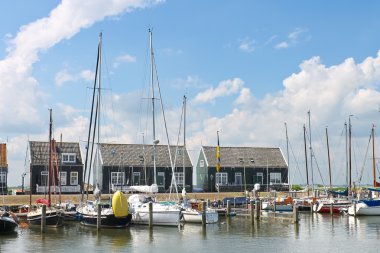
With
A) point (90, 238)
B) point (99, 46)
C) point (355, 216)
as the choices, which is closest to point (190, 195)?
point (355, 216)

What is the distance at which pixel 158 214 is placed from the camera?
3925 cm

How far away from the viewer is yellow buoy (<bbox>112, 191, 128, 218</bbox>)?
3719 centimetres

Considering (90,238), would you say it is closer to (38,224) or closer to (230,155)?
(38,224)

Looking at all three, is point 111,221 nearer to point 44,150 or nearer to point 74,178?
point 74,178

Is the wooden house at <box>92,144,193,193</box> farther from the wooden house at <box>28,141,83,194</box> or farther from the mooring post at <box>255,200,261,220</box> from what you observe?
the mooring post at <box>255,200,261,220</box>

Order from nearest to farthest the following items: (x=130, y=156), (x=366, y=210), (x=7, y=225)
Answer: (x=7, y=225) → (x=366, y=210) → (x=130, y=156)

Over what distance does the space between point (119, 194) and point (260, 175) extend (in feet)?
112

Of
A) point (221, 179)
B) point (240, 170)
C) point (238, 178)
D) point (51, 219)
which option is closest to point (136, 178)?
point (221, 179)

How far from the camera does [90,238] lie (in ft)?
112

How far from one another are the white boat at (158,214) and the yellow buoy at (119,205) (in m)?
2.20

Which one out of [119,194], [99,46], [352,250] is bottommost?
[352,250]

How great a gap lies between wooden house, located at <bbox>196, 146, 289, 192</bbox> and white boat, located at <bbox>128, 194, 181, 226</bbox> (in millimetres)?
26073

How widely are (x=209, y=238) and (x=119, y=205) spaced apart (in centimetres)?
727

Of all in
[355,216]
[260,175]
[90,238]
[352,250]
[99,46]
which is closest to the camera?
[352,250]
